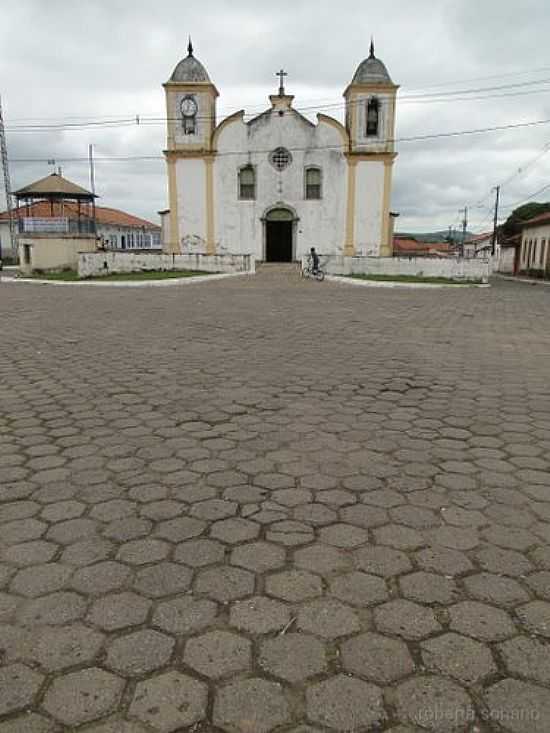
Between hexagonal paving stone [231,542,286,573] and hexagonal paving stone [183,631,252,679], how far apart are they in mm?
441

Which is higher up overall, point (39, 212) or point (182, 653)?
point (39, 212)

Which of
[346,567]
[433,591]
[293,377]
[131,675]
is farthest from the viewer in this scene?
[293,377]

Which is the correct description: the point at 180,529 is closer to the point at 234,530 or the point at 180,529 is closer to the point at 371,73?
the point at 234,530

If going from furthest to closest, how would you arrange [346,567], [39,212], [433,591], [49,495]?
[39,212], [49,495], [346,567], [433,591]

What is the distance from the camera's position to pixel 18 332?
9211 millimetres

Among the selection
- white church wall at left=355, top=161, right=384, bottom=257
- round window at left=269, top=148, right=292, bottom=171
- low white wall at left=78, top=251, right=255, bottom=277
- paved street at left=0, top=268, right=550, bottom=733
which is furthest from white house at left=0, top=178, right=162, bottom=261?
paved street at left=0, top=268, right=550, bottom=733

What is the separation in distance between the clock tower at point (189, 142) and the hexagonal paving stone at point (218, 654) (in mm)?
32191

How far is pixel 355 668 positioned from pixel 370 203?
32553mm

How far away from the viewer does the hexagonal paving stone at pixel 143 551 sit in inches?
98.7

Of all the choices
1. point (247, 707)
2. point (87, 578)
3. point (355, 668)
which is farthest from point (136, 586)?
point (355, 668)

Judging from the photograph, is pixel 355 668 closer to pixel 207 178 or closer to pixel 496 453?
pixel 496 453

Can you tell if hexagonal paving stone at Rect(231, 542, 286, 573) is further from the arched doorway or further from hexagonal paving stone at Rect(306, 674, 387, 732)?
the arched doorway

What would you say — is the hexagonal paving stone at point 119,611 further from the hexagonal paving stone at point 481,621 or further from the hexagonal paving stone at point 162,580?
the hexagonal paving stone at point 481,621

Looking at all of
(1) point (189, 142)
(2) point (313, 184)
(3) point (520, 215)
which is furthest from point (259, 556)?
(3) point (520, 215)
